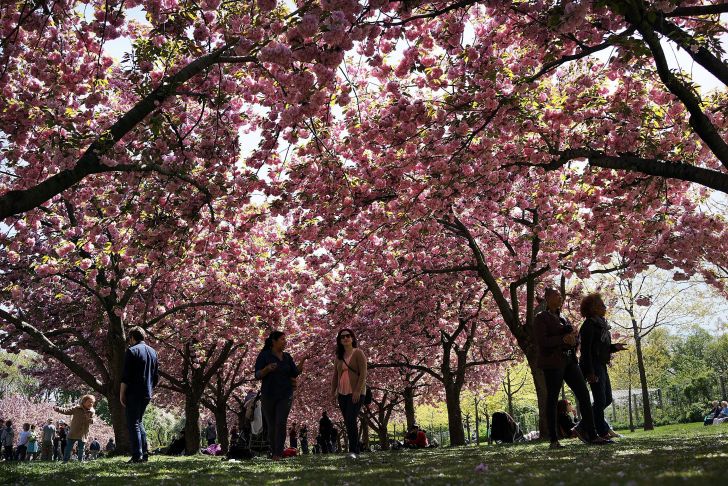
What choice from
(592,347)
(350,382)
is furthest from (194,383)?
(592,347)

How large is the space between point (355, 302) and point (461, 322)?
405 centimetres

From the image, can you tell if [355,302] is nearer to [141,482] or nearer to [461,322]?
[461,322]

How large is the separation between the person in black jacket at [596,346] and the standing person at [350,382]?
326 cm

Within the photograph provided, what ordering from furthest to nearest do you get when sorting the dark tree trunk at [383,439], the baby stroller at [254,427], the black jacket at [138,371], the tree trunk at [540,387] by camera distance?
the dark tree trunk at [383,439] < the tree trunk at [540,387] < the baby stroller at [254,427] < the black jacket at [138,371]

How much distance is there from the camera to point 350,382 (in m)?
9.66

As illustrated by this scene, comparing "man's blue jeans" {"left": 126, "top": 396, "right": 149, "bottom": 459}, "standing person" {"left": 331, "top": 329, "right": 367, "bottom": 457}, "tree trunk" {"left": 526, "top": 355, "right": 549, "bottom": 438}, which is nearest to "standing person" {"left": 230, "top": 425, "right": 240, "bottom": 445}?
"man's blue jeans" {"left": 126, "top": 396, "right": 149, "bottom": 459}

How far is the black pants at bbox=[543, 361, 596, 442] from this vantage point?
875 cm

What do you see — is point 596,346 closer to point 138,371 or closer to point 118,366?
point 138,371

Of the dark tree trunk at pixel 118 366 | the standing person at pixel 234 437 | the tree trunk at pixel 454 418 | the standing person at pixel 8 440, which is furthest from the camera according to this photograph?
the standing person at pixel 8 440

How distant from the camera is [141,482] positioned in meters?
6.43

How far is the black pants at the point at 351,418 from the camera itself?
9367 mm

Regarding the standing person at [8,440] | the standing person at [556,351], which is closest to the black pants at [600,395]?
the standing person at [556,351]

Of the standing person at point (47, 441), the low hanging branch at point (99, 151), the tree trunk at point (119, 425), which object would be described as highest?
the low hanging branch at point (99, 151)

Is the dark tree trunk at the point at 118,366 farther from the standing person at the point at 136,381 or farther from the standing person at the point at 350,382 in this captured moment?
the standing person at the point at 350,382
